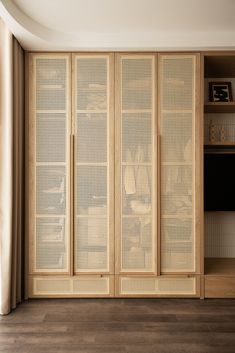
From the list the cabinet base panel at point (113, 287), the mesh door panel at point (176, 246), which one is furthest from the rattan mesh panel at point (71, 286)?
the mesh door panel at point (176, 246)

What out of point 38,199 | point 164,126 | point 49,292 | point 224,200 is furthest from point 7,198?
point 224,200

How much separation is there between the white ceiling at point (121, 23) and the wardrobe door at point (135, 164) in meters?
0.22

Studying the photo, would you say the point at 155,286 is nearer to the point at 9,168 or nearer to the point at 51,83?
the point at 9,168

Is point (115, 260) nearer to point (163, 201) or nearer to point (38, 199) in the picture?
point (163, 201)

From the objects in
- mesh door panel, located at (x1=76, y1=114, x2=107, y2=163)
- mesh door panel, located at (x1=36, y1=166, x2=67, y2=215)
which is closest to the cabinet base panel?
mesh door panel, located at (x1=36, y1=166, x2=67, y2=215)

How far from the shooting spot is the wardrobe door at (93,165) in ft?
11.7

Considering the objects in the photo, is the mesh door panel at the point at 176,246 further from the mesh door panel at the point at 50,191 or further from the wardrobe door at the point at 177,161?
the mesh door panel at the point at 50,191

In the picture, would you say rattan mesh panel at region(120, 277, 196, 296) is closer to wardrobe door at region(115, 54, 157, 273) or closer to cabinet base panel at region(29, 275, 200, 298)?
cabinet base panel at region(29, 275, 200, 298)

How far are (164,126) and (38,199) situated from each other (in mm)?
1431

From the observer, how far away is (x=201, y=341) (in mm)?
2658

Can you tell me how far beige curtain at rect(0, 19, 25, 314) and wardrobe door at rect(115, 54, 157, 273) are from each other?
960 mm

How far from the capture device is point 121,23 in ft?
11.0

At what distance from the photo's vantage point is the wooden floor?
8.50 ft

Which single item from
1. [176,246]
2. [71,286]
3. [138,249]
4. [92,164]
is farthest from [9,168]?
[176,246]
